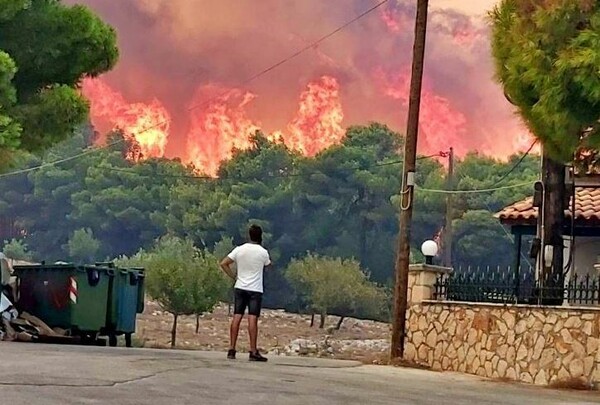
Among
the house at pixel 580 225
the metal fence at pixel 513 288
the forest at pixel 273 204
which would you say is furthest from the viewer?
the forest at pixel 273 204

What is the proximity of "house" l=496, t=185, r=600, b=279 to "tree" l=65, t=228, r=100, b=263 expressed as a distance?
2467 inches

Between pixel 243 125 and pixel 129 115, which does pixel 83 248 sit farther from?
pixel 129 115

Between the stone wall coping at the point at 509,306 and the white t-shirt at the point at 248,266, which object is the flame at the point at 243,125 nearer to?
the stone wall coping at the point at 509,306

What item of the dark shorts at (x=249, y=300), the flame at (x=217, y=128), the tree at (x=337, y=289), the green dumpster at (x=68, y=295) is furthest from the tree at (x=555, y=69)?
the flame at (x=217, y=128)

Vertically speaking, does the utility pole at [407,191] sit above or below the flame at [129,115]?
below

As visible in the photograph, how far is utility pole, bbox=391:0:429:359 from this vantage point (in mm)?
17547

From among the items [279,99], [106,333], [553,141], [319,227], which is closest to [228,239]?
[319,227]

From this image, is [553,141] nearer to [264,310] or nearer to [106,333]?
[106,333]

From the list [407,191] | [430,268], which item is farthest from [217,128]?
[430,268]

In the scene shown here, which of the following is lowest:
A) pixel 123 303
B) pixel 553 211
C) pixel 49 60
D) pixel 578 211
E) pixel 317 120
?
pixel 123 303

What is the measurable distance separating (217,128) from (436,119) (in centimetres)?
1997

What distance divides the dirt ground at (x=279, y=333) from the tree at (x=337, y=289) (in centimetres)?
90

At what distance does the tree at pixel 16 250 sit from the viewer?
8306 centimetres

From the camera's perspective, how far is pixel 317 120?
99125 millimetres
